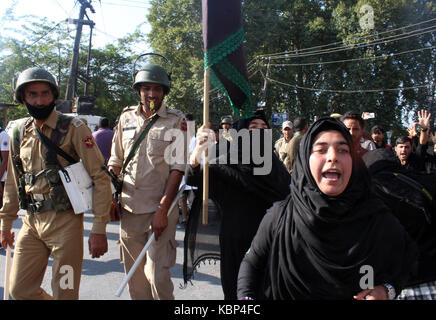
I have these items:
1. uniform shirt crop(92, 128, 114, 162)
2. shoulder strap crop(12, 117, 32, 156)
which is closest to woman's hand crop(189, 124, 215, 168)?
shoulder strap crop(12, 117, 32, 156)

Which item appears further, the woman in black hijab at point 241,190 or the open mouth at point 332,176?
the woman in black hijab at point 241,190

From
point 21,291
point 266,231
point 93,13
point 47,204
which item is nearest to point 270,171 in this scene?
point 266,231

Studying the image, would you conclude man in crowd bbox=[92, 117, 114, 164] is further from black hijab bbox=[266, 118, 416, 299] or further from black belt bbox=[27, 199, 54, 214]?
black hijab bbox=[266, 118, 416, 299]

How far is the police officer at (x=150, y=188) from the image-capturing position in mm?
2676

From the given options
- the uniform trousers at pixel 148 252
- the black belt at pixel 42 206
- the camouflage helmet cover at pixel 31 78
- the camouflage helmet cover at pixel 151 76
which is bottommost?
the uniform trousers at pixel 148 252

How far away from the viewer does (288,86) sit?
24.9 meters

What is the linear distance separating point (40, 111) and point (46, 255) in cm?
98

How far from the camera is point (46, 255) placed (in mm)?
2461

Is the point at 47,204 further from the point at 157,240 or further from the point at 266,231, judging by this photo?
the point at 266,231

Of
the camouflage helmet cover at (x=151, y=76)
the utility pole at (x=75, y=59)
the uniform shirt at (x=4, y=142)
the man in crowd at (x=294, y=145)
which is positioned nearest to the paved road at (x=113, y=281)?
the uniform shirt at (x=4, y=142)

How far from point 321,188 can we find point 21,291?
2.00 meters

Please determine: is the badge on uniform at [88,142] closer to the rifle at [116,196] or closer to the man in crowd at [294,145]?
the rifle at [116,196]

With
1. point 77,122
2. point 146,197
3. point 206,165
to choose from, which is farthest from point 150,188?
point 77,122

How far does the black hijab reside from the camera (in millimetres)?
1633
